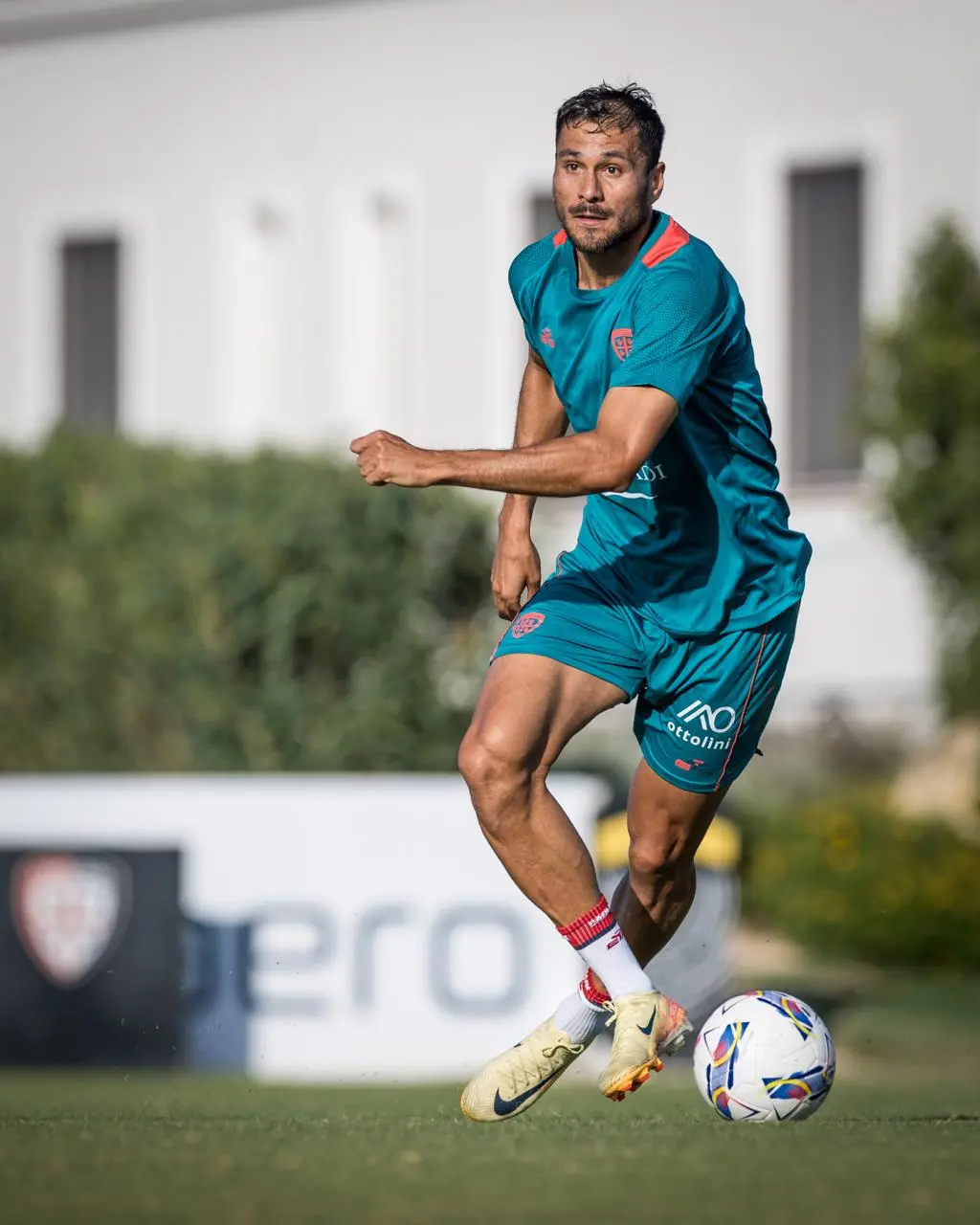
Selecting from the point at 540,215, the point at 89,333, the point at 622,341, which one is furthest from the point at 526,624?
the point at 89,333

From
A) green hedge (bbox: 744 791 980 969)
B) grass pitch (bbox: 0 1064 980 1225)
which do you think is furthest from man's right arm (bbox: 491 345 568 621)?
green hedge (bbox: 744 791 980 969)

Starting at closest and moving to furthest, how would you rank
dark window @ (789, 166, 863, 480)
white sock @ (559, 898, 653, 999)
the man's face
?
the man's face, white sock @ (559, 898, 653, 999), dark window @ (789, 166, 863, 480)

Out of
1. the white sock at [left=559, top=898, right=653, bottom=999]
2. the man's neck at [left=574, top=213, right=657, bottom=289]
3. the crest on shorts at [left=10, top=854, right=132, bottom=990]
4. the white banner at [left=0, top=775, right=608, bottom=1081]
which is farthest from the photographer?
the crest on shorts at [left=10, top=854, right=132, bottom=990]

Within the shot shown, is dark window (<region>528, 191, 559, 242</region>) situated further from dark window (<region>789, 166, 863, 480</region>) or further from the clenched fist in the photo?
the clenched fist

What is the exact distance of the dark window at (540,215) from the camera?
19.9 m

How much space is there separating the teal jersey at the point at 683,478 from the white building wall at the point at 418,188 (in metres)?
12.1

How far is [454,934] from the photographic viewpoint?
11180 millimetres

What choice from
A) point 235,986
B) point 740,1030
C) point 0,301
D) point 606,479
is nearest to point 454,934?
point 235,986

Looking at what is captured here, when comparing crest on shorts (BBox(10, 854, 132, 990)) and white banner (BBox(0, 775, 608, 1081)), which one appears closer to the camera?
white banner (BBox(0, 775, 608, 1081))

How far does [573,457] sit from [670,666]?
0.84m

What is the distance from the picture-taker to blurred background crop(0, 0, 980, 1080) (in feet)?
37.3

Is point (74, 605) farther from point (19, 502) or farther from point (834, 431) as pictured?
point (834, 431)

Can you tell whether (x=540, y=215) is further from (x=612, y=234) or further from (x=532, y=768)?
(x=532, y=768)

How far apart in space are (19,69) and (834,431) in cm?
927
